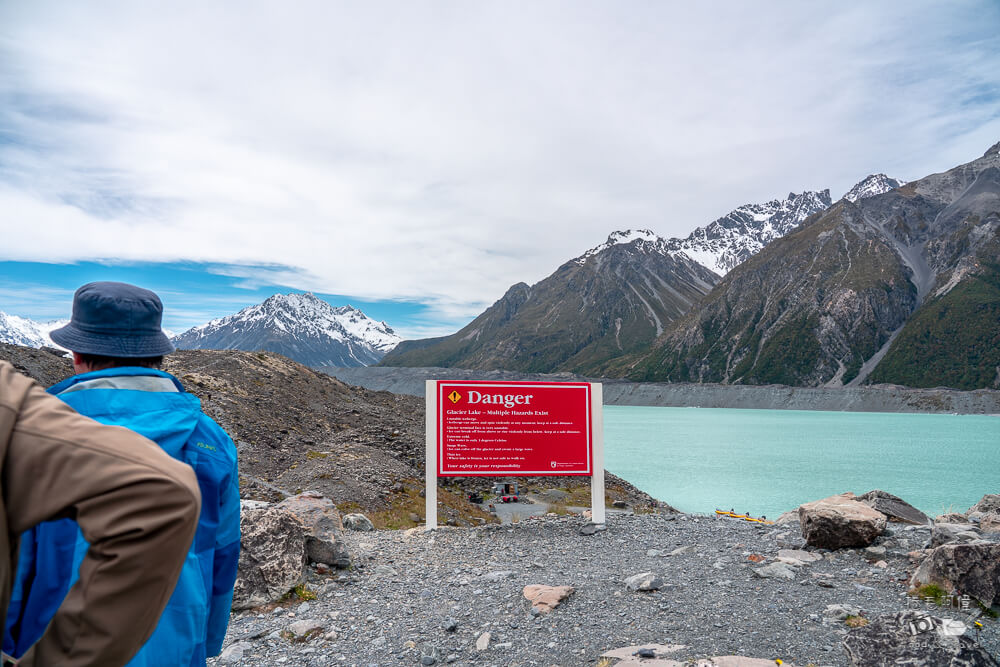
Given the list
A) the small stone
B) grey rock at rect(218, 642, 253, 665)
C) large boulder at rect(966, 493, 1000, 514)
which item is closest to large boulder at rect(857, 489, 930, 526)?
large boulder at rect(966, 493, 1000, 514)

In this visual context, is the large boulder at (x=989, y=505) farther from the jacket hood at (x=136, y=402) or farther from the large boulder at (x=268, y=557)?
the jacket hood at (x=136, y=402)

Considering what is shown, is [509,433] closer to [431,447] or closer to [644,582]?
[431,447]

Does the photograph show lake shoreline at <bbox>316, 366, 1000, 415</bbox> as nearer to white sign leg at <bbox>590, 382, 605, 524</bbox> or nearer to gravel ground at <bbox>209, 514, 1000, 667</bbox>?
white sign leg at <bbox>590, 382, 605, 524</bbox>

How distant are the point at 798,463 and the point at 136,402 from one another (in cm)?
5811

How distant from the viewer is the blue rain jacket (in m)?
1.95

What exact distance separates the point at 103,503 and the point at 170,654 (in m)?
0.97

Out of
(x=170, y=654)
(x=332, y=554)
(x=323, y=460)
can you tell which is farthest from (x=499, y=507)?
(x=170, y=654)

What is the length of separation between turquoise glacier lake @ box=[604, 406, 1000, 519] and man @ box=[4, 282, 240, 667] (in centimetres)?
2328

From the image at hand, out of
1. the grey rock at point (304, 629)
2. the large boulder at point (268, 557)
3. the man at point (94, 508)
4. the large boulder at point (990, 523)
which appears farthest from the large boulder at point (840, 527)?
the man at point (94, 508)

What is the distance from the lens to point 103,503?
1.50 meters

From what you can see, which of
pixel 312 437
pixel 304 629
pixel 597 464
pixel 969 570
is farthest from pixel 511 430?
pixel 312 437

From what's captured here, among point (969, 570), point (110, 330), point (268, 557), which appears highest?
point (110, 330)

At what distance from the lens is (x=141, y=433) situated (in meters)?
2.15

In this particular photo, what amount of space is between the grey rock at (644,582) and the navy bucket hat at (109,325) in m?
5.96
